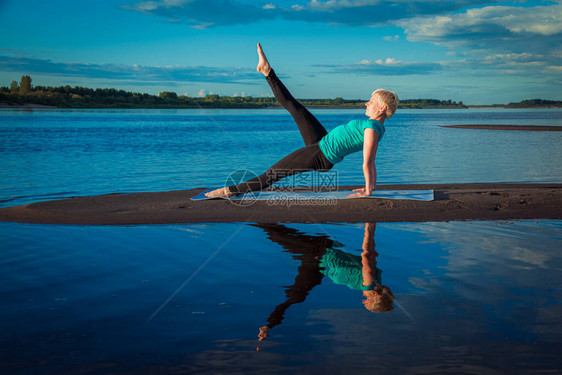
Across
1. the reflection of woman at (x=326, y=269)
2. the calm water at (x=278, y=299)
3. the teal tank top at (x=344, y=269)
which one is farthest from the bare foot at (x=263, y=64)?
the teal tank top at (x=344, y=269)

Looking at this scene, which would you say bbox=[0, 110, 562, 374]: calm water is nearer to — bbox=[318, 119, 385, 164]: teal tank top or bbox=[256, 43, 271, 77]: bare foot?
bbox=[318, 119, 385, 164]: teal tank top

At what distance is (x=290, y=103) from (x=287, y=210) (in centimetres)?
191

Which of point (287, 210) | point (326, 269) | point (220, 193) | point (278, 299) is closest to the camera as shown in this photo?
point (278, 299)

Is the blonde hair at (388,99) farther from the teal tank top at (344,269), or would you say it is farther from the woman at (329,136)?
the teal tank top at (344,269)

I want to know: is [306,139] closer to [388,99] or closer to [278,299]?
[388,99]

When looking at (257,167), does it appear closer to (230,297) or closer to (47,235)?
(47,235)

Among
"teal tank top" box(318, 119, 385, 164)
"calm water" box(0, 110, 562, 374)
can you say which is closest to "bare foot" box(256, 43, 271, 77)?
"teal tank top" box(318, 119, 385, 164)

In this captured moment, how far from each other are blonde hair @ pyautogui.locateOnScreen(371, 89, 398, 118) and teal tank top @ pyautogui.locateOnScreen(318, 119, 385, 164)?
254 millimetres

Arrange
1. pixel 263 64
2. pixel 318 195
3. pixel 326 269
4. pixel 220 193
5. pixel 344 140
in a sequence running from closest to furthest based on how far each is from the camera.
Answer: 1. pixel 326 269
2. pixel 344 140
3. pixel 263 64
4. pixel 220 193
5. pixel 318 195

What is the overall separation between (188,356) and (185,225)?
4.62 meters

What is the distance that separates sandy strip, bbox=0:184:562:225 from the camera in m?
8.23

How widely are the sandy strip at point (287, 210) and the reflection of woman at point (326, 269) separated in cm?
100

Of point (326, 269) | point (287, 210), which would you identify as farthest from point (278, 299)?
point (287, 210)

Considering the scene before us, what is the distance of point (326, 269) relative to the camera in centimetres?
546
